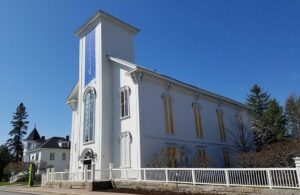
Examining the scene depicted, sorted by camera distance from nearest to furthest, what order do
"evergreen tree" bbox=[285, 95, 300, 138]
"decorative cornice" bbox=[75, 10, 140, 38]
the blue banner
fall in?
1. "decorative cornice" bbox=[75, 10, 140, 38]
2. the blue banner
3. "evergreen tree" bbox=[285, 95, 300, 138]

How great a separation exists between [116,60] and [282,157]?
1540 centimetres

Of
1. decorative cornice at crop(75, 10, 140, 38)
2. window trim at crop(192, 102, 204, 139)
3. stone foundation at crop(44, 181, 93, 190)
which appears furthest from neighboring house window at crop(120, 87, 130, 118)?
decorative cornice at crop(75, 10, 140, 38)

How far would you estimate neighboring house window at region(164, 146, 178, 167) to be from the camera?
1960 cm

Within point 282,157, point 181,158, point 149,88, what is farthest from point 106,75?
point 282,157

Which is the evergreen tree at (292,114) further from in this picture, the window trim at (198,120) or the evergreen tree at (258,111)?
Result: the window trim at (198,120)

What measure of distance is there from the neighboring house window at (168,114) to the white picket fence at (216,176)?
5.88 meters

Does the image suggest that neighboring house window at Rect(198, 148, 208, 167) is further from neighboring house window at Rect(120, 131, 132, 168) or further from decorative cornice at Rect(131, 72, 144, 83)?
decorative cornice at Rect(131, 72, 144, 83)

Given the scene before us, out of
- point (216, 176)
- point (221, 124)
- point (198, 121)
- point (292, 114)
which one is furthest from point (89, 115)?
point (292, 114)

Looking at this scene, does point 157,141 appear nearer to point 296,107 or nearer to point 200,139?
point 200,139

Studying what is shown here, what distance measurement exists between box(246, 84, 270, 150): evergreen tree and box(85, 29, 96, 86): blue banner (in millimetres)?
20159

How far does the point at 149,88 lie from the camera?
2183 centimetres

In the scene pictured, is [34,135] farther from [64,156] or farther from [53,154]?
[64,156]

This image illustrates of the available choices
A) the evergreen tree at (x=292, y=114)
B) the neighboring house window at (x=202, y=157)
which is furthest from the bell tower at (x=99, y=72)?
the evergreen tree at (x=292, y=114)

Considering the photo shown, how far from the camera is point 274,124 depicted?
33.5 m
